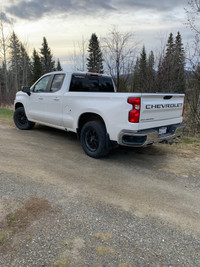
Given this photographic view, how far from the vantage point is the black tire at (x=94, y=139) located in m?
4.39

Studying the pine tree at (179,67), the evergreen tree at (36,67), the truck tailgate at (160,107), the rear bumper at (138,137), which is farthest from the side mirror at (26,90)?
the evergreen tree at (36,67)

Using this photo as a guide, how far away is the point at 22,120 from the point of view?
754 cm

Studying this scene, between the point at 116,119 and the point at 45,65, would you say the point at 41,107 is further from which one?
the point at 45,65

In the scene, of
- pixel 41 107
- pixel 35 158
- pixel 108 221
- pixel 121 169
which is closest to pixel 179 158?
pixel 121 169

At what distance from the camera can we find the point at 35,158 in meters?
4.62

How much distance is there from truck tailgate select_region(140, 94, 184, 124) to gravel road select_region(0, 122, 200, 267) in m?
1.03

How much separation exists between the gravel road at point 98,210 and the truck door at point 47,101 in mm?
1250

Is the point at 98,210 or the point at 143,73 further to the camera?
the point at 143,73

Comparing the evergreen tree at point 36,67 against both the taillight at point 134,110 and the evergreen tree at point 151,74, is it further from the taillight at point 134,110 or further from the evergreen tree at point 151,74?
the taillight at point 134,110

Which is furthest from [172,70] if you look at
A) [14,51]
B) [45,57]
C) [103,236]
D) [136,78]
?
[45,57]

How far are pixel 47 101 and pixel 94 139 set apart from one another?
6.82ft

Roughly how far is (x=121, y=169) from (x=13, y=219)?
7.41 feet

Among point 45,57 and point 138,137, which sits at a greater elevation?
point 45,57

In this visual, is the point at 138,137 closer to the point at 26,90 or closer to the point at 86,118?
the point at 86,118
